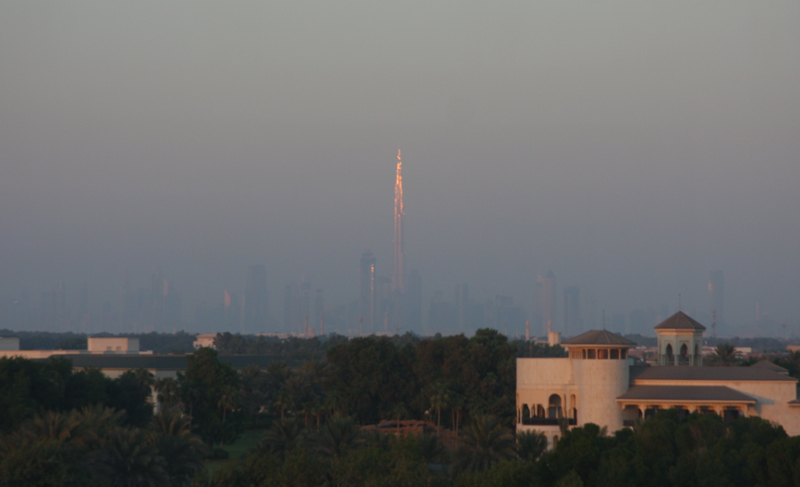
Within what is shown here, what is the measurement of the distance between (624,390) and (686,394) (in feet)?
14.3

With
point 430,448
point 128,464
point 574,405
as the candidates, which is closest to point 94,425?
point 128,464

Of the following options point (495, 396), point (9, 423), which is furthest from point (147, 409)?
point (495, 396)

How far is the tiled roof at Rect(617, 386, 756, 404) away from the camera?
69.9m

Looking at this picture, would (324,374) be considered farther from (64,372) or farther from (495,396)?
(64,372)

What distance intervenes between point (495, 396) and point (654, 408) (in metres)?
20.5

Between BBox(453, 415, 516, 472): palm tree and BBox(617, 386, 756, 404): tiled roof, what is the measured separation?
1187cm

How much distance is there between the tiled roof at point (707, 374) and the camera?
7188 cm

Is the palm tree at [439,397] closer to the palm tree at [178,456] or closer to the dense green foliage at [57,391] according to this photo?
the dense green foliage at [57,391]

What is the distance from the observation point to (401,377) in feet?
320

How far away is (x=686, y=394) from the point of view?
71188mm

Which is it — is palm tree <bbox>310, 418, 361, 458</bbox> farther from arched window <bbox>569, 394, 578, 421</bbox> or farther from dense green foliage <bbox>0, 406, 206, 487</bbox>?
arched window <bbox>569, 394, 578, 421</bbox>

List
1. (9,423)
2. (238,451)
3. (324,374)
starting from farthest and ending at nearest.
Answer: (324,374) → (238,451) → (9,423)

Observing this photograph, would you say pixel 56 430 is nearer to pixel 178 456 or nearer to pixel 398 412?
pixel 178 456

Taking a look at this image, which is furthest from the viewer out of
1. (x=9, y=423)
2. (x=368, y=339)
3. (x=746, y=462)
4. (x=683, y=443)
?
(x=368, y=339)
